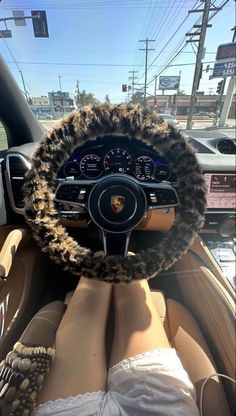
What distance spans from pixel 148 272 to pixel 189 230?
0.75 feet

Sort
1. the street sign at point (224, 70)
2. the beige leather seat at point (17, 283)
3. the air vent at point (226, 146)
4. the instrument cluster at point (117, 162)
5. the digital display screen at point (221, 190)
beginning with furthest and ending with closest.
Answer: the street sign at point (224, 70), the air vent at point (226, 146), the digital display screen at point (221, 190), the beige leather seat at point (17, 283), the instrument cluster at point (117, 162)

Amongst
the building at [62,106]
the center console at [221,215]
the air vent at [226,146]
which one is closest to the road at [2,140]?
the building at [62,106]

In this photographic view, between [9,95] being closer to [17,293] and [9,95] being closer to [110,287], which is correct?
[17,293]

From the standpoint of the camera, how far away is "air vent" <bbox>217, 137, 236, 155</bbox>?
6.34ft

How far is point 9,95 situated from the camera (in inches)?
68.9

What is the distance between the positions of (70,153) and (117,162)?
24 centimetres

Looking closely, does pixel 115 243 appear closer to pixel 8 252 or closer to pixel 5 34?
pixel 8 252

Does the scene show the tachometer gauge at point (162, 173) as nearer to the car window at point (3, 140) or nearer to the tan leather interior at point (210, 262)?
the tan leather interior at point (210, 262)

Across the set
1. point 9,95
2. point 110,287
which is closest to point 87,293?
point 110,287

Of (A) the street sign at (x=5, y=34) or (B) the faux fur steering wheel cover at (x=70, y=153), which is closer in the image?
(B) the faux fur steering wheel cover at (x=70, y=153)

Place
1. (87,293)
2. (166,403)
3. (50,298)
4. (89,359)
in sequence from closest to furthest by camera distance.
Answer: (166,403)
(89,359)
(87,293)
(50,298)

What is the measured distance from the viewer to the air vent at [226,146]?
193 cm

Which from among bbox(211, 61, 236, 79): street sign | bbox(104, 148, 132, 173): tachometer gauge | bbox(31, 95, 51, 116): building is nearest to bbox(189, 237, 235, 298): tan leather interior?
bbox(104, 148, 132, 173): tachometer gauge

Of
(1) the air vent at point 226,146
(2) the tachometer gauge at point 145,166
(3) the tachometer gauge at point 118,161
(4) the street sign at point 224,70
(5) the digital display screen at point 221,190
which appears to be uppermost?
(4) the street sign at point 224,70
